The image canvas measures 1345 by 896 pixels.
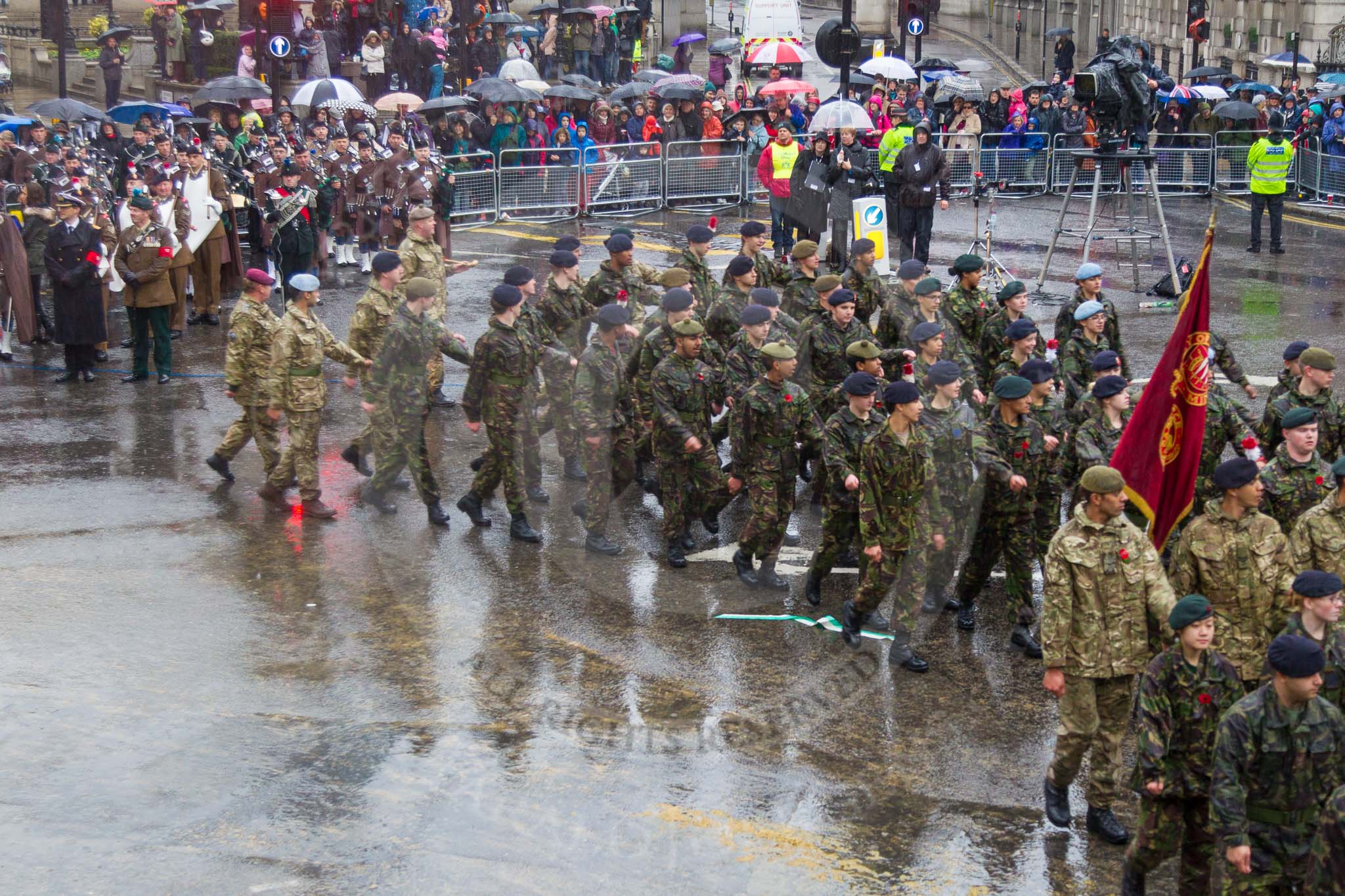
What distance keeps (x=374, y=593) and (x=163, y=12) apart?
28867mm

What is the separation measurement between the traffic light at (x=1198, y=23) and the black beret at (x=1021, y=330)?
83.9ft

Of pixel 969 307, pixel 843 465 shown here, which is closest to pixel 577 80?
pixel 969 307

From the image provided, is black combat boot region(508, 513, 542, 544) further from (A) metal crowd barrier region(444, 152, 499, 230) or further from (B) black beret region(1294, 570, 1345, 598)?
(A) metal crowd barrier region(444, 152, 499, 230)

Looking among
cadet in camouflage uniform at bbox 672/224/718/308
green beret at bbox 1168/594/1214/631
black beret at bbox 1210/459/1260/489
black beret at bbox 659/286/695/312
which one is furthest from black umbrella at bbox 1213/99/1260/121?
green beret at bbox 1168/594/1214/631

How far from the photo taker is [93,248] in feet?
52.6

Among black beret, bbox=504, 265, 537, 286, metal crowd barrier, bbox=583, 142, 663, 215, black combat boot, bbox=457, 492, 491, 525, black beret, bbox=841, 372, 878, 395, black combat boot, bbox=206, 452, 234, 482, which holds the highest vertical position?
metal crowd barrier, bbox=583, 142, 663, 215

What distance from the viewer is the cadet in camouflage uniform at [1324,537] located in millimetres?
8328

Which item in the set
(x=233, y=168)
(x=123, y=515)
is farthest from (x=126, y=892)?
(x=233, y=168)

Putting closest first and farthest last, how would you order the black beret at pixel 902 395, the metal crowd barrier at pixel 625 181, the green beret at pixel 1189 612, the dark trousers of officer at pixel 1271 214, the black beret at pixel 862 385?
1. the green beret at pixel 1189 612
2. the black beret at pixel 902 395
3. the black beret at pixel 862 385
4. the dark trousers of officer at pixel 1271 214
5. the metal crowd barrier at pixel 625 181

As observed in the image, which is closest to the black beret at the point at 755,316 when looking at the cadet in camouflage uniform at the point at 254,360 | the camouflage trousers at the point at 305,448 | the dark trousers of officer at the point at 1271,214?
the camouflage trousers at the point at 305,448

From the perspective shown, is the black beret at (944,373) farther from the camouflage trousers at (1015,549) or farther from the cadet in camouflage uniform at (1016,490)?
the camouflage trousers at (1015,549)

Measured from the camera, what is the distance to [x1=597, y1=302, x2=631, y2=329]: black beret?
12.0 metres

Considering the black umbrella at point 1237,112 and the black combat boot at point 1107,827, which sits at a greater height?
the black umbrella at point 1237,112

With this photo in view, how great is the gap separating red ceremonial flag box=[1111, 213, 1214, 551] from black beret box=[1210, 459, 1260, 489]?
1.12 metres
